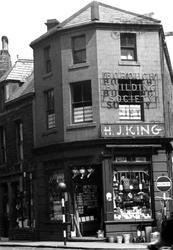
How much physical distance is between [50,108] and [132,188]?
610cm

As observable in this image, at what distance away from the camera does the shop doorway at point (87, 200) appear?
94.7ft

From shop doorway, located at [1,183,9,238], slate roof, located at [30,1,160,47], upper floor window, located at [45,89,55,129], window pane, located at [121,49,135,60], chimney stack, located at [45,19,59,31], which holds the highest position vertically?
chimney stack, located at [45,19,59,31]

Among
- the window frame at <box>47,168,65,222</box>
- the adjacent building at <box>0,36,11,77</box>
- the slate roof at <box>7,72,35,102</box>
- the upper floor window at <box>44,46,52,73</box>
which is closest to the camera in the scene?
the window frame at <box>47,168,65,222</box>

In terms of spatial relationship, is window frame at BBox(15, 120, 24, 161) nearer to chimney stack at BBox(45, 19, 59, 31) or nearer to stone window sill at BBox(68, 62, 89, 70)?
chimney stack at BBox(45, 19, 59, 31)

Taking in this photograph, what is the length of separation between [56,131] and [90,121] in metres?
2.07

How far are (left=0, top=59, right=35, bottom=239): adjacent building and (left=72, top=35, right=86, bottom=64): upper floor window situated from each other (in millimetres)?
3640

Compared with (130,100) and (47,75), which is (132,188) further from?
(47,75)

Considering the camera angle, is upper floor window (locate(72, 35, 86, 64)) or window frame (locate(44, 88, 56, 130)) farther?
window frame (locate(44, 88, 56, 130))

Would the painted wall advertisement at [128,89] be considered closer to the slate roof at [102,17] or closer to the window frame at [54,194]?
the slate roof at [102,17]

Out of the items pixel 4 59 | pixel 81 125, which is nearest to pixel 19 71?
pixel 4 59

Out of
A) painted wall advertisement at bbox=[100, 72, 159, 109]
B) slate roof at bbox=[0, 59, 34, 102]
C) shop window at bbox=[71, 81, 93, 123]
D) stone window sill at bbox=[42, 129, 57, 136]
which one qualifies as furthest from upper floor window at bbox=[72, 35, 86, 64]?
slate roof at bbox=[0, 59, 34, 102]

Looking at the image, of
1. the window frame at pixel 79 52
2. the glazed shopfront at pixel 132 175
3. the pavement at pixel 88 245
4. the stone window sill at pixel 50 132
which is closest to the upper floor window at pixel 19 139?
the stone window sill at pixel 50 132

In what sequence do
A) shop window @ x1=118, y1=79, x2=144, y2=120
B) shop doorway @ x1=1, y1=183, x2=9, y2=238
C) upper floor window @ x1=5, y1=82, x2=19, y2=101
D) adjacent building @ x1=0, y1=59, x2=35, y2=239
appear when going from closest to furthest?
shop window @ x1=118, y1=79, x2=144, y2=120
adjacent building @ x1=0, y1=59, x2=35, y2=239
shop doorway @ x1=1, y1=183, x2=9, y2=238
upper floor window @ x1=5, y1=82, x2=19, y2=101

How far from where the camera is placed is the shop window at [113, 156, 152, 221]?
92.3ft
